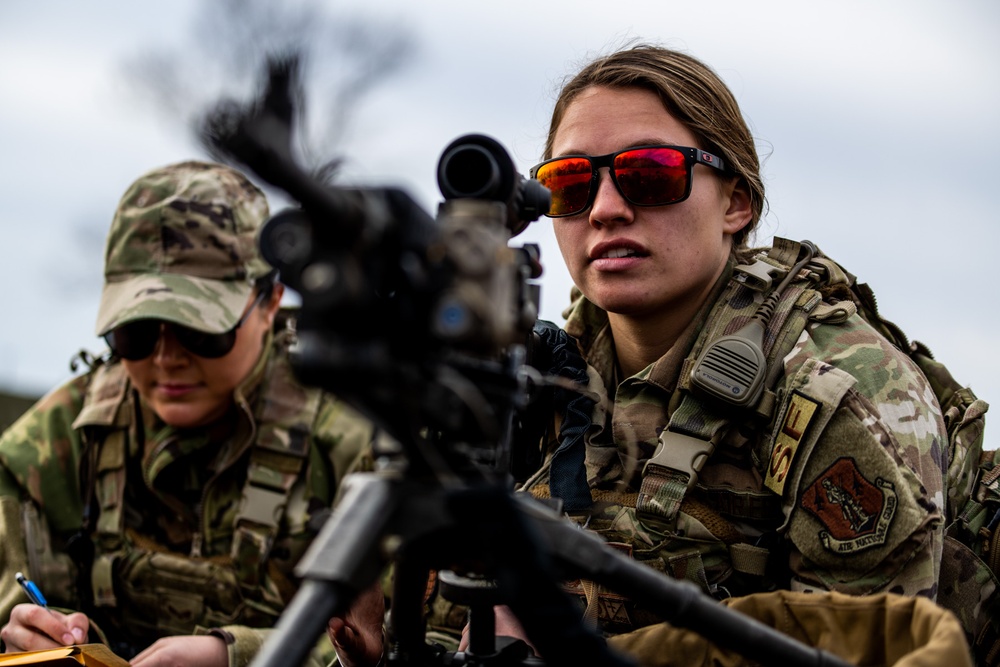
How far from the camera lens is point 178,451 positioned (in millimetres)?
3879

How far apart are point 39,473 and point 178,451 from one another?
23.0 inches

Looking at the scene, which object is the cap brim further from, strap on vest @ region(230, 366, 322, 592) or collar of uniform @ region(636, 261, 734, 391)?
collar of uniform @ region(636, 261, 734, 391)

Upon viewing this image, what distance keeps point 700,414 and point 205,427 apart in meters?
2.13

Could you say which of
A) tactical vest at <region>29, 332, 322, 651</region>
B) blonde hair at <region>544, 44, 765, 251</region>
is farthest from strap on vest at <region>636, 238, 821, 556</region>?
tactical vest at <region>29, 332, 322, 651</region>

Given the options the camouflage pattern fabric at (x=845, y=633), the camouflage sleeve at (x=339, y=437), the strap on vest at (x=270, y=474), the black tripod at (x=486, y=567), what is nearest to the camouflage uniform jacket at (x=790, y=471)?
the camouflage pattern fabric at (x=845, y=633)

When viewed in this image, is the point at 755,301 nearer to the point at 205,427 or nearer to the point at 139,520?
the point at 205,427

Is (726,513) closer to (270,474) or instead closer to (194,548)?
(270,474)

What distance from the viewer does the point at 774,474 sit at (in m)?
2.50

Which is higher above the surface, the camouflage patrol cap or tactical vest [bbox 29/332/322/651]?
the camouflage patrol cap

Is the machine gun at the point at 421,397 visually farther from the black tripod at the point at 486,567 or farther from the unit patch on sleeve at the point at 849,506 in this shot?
the unit patch on sleeve at the point at 849,506

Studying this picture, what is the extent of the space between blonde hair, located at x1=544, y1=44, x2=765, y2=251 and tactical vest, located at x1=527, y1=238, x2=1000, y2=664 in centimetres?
44

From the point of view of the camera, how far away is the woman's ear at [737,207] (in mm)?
3027

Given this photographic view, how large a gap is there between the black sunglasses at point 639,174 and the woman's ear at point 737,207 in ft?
0.75

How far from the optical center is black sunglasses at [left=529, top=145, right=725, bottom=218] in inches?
108
